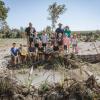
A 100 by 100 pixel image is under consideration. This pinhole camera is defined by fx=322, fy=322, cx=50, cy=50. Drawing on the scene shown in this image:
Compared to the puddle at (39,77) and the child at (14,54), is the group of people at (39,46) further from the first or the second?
the puddle at (39,77)

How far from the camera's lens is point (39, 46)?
53.1 ft

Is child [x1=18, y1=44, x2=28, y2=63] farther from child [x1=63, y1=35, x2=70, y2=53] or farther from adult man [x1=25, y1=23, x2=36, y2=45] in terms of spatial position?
child [x1=63, y1=35, x2=70, y2=53]

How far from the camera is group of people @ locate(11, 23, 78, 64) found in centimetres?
1569

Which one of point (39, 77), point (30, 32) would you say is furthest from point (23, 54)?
point (39, 77)

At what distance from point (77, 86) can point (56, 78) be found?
2272 millimetres

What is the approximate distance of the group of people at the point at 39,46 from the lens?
15.7 m

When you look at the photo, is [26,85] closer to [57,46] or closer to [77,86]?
[77,86]

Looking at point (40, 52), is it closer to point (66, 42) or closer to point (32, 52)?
point (32, 52)

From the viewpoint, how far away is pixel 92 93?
11.4m

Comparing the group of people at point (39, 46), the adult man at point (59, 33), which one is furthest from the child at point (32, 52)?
the adult man at point (59, 33)

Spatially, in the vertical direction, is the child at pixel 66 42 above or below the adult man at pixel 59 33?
below

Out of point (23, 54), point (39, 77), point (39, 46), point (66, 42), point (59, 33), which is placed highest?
point (59, 33)

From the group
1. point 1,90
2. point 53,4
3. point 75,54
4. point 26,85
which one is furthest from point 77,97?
point 53,4

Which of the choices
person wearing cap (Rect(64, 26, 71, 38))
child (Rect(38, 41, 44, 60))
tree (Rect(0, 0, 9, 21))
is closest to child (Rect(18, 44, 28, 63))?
child (Rect(38, 41, 44, 60))
